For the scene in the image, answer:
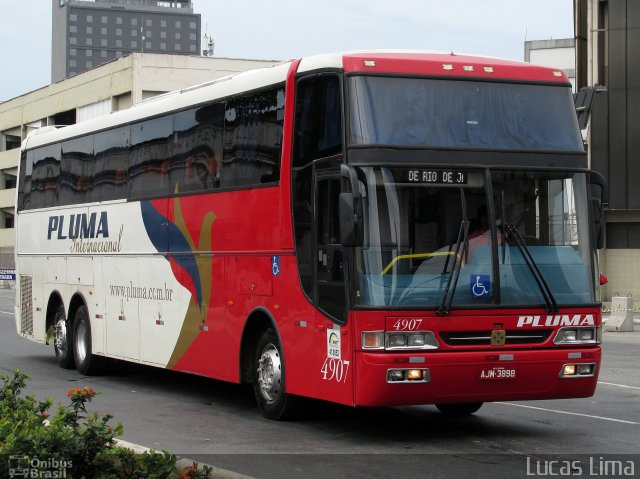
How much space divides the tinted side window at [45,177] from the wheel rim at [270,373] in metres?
8.12

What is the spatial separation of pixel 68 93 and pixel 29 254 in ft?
195

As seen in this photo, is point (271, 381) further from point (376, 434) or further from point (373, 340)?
point (373, 340)

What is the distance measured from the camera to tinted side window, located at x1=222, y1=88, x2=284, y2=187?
12.6 meters

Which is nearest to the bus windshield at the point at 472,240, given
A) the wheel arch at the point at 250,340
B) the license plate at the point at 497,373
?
the license plate at the point at 497,373

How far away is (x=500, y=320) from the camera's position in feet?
36.3

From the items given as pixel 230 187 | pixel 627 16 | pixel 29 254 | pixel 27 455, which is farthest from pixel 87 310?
pixel 627 16

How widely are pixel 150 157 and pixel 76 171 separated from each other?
10.7 feet

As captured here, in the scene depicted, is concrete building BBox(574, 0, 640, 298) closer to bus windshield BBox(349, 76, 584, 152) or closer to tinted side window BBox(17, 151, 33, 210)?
tinted side window BBox(17, 151, 33, 210)

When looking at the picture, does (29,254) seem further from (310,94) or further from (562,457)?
(562,457)

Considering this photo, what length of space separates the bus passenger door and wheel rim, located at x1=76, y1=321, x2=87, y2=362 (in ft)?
25.8

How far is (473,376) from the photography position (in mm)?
10930

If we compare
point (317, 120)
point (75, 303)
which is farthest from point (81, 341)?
point (317, 120)

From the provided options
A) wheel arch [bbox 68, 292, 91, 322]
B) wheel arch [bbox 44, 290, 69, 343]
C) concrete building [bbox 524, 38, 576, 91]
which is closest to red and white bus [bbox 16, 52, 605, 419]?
wheel arch [bbox 68, 292, 91, 322]

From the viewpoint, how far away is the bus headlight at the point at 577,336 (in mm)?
11305
